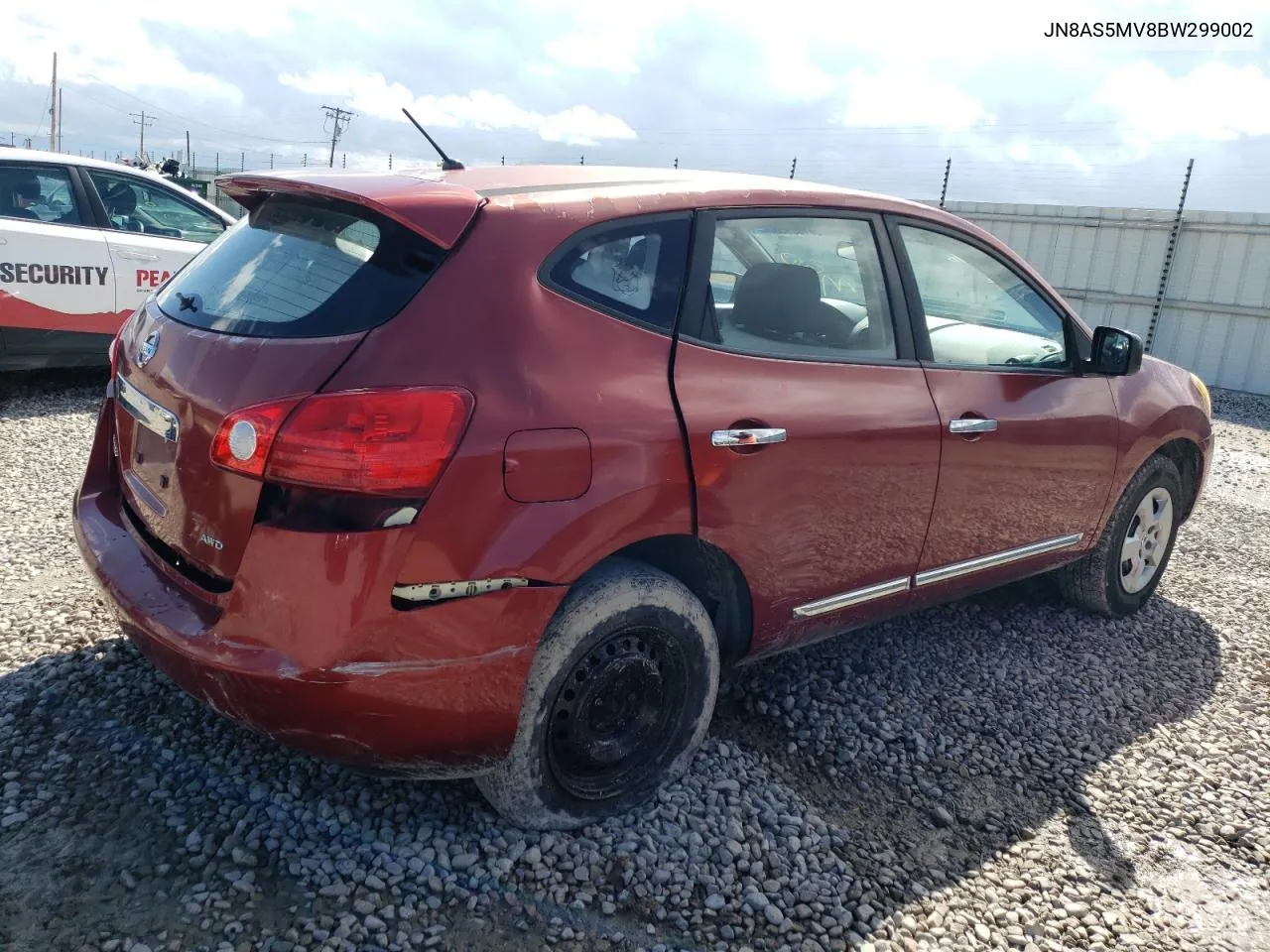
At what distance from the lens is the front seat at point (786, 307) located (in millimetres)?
2785

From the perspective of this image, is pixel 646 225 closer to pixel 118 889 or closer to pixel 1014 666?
pixel 118 889

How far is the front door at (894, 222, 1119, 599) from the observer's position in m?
3.25

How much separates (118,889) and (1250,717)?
3809mm

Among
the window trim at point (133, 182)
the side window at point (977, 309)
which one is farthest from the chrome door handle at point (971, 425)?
the window trim at point (133, 182)

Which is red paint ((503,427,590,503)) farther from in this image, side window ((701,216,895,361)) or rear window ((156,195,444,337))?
side window ((701,216,895,361))

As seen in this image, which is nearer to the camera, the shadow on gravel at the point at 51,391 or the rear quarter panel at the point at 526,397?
the rear quarter panel at the point at 526,397

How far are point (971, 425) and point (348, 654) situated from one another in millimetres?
2162

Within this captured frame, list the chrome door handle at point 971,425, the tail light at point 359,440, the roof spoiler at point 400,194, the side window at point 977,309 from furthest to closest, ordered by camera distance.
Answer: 1. the side window at point 977,309
2. the chrome door handle at point 971,425
3. the roof spoiler at point 400,194
4. the tail light at point 359,440

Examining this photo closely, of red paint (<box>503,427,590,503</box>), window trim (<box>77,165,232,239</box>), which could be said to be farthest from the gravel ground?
window trim (<box>77,165,232,239</box>)

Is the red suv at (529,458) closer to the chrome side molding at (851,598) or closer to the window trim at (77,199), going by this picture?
the chrome side molding at (851,598)

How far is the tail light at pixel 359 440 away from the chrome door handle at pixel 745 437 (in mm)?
736

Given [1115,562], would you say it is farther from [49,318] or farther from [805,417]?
[49,318]

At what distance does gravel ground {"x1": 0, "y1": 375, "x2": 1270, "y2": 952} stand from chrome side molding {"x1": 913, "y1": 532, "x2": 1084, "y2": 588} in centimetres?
48

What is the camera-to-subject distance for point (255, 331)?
2.29 meters
